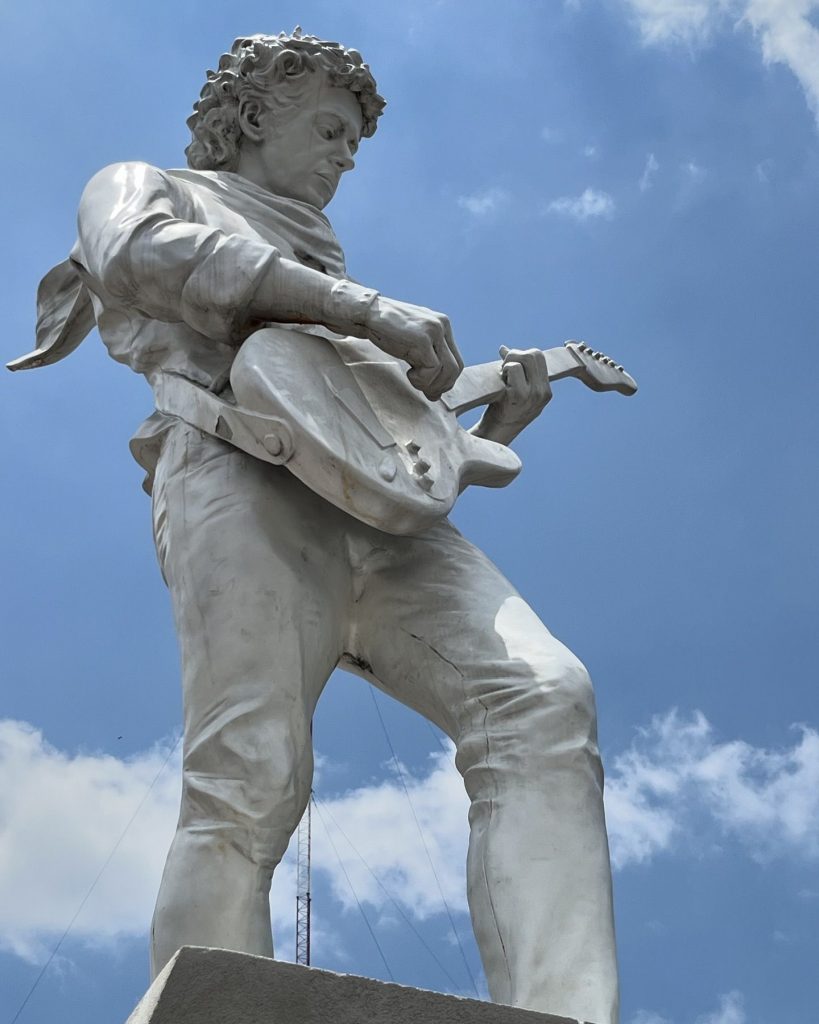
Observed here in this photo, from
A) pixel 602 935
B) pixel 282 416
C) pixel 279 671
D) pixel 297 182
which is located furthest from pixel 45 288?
pixel 602 935

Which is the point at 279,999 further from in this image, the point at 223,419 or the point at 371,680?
the point at 223,419

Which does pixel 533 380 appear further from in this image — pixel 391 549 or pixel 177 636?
pixel 177 636

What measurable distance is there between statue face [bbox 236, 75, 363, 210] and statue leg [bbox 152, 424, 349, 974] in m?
0.92

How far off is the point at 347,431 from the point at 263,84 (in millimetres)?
1245

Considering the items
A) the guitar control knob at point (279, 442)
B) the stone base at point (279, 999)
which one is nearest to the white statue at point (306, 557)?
the guitar control knob at point (279, 442)

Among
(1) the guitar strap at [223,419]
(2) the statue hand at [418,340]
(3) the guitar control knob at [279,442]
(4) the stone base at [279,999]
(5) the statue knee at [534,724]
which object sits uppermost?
(2) the statue hand at [418,340]

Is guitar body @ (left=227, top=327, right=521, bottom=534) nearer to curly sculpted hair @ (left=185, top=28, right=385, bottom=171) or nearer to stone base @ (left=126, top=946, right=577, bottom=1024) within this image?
curly sculpted hair @ (left=185, top=28, right=385, bottom=171)

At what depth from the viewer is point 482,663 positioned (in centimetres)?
393

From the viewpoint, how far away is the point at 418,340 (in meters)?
3.98

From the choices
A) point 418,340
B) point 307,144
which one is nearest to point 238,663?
point 418,340

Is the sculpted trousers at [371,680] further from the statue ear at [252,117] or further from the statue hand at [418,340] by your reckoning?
the statue ear at [252,117]

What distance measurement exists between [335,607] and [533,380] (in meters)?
1.11

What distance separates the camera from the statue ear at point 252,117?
4773 mm

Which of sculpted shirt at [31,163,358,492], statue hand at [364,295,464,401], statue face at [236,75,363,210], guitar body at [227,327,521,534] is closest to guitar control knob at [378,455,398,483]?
guitar body at [227,327,521,534]
